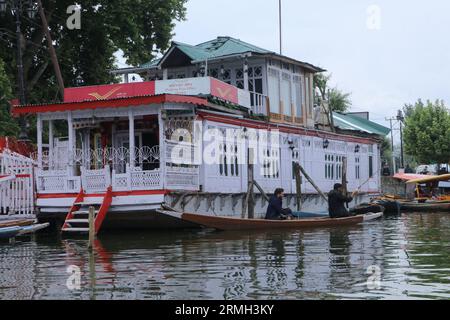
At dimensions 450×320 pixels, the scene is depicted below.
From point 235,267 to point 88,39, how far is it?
78.8 ft

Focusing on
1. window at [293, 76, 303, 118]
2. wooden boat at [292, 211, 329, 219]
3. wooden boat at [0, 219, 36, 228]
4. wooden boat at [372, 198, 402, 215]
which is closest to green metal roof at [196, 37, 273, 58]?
window at [293, 76, 303, 118]

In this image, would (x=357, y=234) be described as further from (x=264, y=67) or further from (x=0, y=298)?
(x=0, y=298)

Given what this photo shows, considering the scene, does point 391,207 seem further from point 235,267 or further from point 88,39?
point 235,267

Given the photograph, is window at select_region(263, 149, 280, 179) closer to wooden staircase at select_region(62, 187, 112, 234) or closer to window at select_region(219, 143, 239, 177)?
window at select_region(219, 143, 239, 177)

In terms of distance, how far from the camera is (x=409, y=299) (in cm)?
811

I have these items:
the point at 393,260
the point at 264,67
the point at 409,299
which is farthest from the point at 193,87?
the point at 409,299

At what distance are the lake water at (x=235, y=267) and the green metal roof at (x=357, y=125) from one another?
14.8 metres

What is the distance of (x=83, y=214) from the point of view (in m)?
19.5

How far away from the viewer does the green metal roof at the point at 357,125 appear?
1300 inches

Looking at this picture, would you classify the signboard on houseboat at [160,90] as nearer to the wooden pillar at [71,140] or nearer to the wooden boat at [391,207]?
the wooden pillar at [71,140]

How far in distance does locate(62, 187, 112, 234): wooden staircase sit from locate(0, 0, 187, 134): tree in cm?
1295

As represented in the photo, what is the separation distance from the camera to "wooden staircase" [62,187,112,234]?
61.9 ft

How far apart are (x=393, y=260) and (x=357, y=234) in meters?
6.49

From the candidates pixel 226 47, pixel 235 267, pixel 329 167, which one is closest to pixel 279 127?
pixel 226 47
